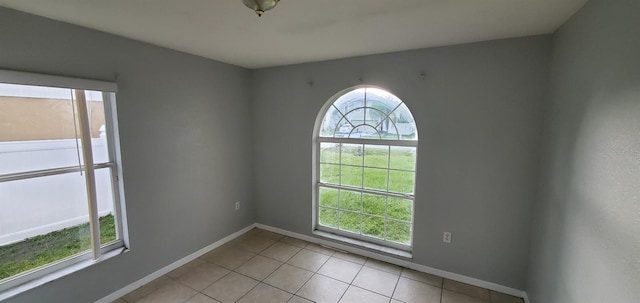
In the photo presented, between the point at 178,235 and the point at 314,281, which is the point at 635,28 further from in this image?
the point at 178,235

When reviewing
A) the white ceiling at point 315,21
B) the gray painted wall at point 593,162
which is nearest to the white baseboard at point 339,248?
the gray painted wall at point 593,162

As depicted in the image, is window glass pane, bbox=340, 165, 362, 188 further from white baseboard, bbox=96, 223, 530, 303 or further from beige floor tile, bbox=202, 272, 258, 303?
beige floor tile, bbox=202, 272, 258, 303

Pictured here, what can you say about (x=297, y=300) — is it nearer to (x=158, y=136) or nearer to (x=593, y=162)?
(x=158, y=136)

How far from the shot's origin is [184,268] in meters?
2.79

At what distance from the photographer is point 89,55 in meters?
2.04

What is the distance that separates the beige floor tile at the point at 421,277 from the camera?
2.55m

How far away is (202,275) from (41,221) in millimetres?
1391

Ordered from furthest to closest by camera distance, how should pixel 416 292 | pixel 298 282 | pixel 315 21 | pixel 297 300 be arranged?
pixel 298 282 → pixel 416 292 → pixel 297 300 → pixel 315 21

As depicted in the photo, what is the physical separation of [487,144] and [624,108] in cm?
122

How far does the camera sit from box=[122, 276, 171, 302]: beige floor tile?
2.31 m

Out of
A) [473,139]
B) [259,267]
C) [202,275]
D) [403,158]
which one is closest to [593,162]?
[473,139]

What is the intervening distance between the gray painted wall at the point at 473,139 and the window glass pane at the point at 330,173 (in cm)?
95

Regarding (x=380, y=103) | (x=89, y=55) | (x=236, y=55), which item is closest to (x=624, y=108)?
(x=380, y=103)

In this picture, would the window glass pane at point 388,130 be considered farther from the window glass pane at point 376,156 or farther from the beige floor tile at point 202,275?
the beige floor tile at point 202,275
